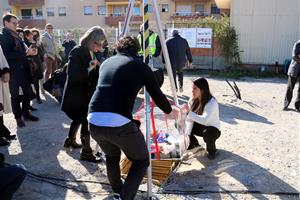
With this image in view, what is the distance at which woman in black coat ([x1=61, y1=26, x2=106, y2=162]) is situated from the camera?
4.07 m

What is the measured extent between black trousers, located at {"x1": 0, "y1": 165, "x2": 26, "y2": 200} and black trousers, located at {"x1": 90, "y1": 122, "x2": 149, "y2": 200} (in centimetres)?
70

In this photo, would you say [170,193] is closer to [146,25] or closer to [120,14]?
[146,25]

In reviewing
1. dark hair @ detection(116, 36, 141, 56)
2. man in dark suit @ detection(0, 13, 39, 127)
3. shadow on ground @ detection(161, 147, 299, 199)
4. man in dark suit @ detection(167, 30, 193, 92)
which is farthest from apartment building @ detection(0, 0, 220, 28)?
dark hair @ detection(116, 36, 141, 56)

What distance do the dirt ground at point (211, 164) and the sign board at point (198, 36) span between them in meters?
6.64

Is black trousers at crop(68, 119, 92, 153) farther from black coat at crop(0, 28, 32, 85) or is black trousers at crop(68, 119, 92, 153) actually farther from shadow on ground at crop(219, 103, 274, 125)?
shadow on ground at crop(219, 103, 274, 125)

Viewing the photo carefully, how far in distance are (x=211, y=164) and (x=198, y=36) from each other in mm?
9553

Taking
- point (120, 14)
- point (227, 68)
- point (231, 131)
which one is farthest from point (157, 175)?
point (120, 14)

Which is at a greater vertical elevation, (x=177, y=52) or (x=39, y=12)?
(x=39, y=12)

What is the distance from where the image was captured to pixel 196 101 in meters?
4.61

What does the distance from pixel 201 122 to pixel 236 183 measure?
0.92m

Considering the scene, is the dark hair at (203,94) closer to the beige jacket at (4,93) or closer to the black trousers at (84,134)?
the black trousers at (84,134)

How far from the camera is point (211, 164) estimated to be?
14.7 ft

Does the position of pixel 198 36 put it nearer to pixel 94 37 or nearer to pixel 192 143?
pixel 192 143

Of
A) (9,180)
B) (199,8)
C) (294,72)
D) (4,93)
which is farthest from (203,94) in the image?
(199,8)
